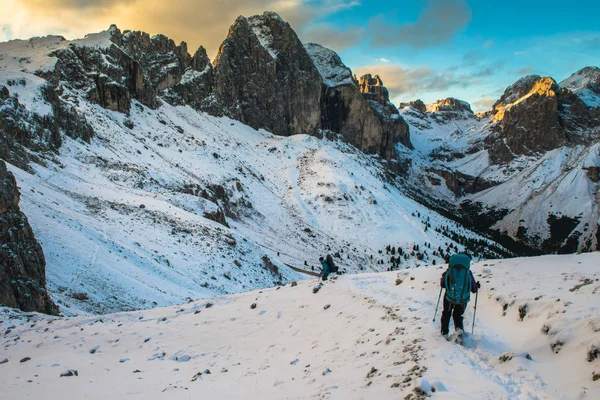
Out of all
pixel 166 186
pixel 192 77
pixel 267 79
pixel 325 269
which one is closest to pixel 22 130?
pixel 166 186

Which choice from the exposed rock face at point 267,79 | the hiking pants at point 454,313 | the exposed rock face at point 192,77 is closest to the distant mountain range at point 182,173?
the exposed rock face at point 192,77

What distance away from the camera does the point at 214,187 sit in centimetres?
8562

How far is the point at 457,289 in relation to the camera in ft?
33.3

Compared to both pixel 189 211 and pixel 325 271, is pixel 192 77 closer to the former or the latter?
pixel 189 211

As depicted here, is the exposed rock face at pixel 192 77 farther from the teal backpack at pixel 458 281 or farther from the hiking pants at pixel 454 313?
the hiking pants at pixel 454 313

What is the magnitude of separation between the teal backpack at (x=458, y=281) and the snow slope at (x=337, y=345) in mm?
1014

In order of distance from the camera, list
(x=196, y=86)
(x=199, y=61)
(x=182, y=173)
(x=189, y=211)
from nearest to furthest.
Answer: (x=189, y=211)
(x=182, y=173)
(x=196, y=86)
(x=199, y=61)

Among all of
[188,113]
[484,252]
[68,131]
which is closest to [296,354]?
[68,131]

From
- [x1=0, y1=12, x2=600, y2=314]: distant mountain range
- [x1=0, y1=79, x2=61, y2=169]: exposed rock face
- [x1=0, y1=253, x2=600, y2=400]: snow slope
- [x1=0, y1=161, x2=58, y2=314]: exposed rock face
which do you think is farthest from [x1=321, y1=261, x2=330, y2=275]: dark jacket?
[x1=0, y1=79, x2=61, y2=169]: exposed rock face

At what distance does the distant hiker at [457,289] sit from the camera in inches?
399

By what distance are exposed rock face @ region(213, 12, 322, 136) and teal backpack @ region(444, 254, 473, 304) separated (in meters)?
145

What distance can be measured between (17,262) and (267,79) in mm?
164297

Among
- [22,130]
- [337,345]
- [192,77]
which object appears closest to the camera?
[337,345]

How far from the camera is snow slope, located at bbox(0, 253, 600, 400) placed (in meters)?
7.96
